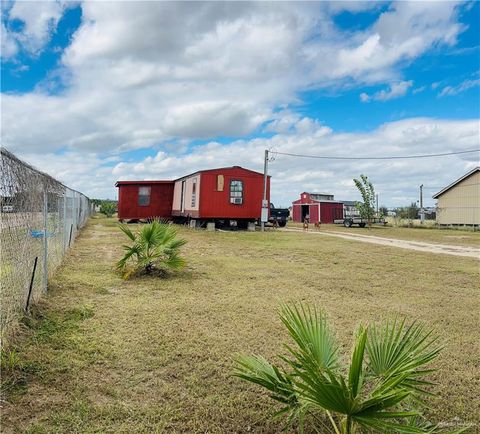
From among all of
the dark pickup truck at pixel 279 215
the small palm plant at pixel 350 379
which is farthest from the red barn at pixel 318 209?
the small palm plant at pixel 350 379

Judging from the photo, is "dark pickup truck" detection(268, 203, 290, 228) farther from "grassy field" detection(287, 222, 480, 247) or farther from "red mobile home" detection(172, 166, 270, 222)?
"red mobile home" detection(172, 166, 270, 222)

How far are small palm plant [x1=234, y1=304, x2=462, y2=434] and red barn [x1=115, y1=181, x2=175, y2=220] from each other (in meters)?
22.2

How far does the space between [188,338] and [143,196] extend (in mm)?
21293

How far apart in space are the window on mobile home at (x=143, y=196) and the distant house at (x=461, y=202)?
2283cm

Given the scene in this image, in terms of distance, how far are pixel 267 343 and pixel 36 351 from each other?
2.14 m

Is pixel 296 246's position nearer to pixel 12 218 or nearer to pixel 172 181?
pixel 12 218

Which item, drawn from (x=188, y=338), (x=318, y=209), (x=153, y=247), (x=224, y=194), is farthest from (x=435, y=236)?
(x=188, y=338)

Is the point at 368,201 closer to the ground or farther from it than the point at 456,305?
farther from it

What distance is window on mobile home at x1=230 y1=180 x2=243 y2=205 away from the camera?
19.5m

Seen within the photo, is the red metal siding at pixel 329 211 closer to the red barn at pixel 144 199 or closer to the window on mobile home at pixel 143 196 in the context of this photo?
the red barn at pixel 144 199

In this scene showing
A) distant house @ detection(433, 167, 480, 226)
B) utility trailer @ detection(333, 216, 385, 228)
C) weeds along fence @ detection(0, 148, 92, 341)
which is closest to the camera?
weeds along fence @ detection(0, 148, 92, 341)

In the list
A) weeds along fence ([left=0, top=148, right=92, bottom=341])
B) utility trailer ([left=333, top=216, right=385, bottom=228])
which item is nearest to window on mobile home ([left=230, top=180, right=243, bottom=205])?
utility trailer ([left=333, top=216, right=385, bottom=228])

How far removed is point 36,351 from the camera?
3.33 metres

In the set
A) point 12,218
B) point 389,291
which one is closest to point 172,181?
point 389,291
